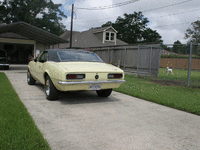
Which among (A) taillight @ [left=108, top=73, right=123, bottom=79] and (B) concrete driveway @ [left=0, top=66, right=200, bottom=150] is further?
(A) taillight @ [left=108, top=73, right=123, bottom=79]

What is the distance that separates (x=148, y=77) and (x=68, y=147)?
995cm

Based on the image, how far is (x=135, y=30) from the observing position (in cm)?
5584

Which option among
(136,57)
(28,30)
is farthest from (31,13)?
(136,57)

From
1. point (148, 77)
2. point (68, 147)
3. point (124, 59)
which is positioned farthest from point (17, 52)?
point (68, 147)

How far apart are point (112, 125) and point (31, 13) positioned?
48.1 m

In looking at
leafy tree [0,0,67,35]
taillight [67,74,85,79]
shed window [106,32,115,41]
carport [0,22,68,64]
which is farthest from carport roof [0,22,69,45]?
leafy tree [0,0,67,35]

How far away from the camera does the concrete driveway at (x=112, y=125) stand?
2910mm

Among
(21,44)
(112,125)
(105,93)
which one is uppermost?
(21,44)

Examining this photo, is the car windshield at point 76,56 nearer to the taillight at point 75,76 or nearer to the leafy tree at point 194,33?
the taillight at point 75,76

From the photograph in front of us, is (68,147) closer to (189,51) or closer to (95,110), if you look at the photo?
(95,110)

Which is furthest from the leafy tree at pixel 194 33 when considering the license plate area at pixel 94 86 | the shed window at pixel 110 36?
the license plate area at pixel 94 86

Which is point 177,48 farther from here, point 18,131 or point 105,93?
point 18,131

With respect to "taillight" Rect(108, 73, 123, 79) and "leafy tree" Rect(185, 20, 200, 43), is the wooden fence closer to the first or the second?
"taillight" Rect(108, 73, 123, 79)

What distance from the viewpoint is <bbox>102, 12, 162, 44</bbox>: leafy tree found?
55.4 m
